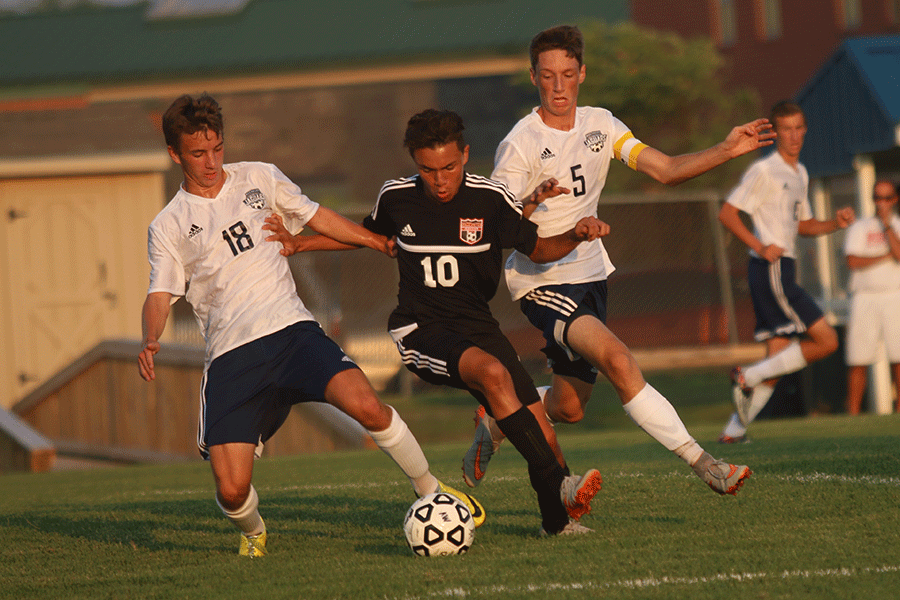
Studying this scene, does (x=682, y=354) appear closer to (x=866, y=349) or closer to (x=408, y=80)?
(x=866, y=349)

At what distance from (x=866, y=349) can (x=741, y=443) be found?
410 centimetres

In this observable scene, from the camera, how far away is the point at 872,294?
12.0 m

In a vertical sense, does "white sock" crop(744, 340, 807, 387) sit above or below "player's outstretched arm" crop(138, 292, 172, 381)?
below

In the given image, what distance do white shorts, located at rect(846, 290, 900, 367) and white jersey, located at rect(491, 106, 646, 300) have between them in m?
7.12

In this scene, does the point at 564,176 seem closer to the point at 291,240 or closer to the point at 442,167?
the point at 442,167

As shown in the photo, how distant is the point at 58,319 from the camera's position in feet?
56.6

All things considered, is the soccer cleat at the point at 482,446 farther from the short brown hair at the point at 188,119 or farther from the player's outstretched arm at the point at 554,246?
the short brown hair at the point at 188,119

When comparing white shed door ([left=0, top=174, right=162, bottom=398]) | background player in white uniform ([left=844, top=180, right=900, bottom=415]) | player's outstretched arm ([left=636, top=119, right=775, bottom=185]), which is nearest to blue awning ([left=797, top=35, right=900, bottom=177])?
background player in white uniform ([left=844, top=180, right=900, bottom=415])

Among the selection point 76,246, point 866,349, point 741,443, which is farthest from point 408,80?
point 741,443

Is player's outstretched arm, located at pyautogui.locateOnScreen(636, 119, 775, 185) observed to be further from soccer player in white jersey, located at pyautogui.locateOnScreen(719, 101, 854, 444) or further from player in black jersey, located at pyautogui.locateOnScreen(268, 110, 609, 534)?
soccer player in white jersey, located at pyautogui.locateOnScreen(719, 101, 854, 444)

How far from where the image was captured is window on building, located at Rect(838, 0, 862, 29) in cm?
3403

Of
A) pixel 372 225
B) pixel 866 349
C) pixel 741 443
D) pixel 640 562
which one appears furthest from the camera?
pixel 866 349

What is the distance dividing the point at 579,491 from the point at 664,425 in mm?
677

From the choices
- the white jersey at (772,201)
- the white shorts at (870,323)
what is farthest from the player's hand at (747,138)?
the white shorts at (870,323)
